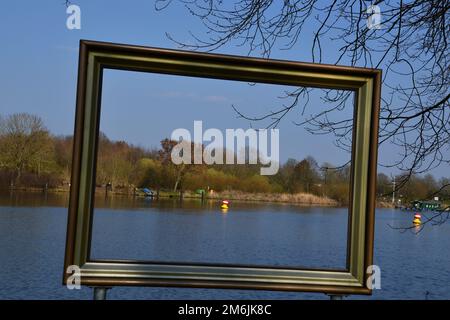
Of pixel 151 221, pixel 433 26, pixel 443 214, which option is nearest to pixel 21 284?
pixel 151 221

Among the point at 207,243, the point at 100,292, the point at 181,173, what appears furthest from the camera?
the point at 207,243

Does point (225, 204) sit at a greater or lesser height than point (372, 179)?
lesser

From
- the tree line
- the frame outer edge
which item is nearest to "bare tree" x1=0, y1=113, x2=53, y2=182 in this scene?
the tree line

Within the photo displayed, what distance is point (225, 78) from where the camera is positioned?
79.9 inches

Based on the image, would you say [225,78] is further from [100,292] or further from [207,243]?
[207,243]

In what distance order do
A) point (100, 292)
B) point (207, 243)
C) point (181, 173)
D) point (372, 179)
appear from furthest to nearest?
point (207, 243)
point (181, 173)
point (372, 179)
point (100, 292)

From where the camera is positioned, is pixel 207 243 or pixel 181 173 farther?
pixel 207 243

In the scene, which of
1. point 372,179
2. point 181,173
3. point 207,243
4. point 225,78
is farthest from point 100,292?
point 207,243

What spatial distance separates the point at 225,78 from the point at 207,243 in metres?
2.12

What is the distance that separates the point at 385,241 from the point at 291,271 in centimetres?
1301

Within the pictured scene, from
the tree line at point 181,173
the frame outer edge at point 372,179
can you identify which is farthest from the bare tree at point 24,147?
Result: the frame outer edge at point 372,179

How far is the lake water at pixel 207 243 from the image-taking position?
249cm

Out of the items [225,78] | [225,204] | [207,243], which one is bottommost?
[207,243]
